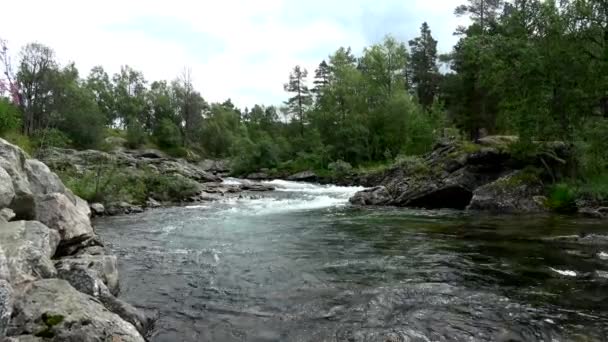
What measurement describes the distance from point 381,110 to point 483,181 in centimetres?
3437

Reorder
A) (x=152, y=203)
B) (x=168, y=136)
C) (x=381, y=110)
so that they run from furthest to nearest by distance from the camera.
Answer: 1. (x=168, y=136)
2. (x=381, y=110)
3. (x=152, y=203)

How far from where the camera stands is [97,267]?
26.7 feet

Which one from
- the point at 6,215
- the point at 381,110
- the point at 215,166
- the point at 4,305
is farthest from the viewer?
the point at 215,166

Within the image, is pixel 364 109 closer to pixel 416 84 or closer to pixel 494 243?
pixel 416 84

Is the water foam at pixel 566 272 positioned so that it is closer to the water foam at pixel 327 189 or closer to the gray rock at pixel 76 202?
the gray rock at pixel 76 202

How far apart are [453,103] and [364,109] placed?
15.7m

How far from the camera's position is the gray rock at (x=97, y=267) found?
284 inches

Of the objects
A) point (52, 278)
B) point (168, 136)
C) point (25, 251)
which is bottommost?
point (52, 278)

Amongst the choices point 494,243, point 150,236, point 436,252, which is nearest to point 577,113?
point 494,243

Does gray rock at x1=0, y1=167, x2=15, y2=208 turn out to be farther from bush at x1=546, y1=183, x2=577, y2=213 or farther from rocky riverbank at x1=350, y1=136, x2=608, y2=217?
bush at x1=546, y1=183, x2=577, y2=213

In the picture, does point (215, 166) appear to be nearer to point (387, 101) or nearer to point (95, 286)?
point (387, 101)

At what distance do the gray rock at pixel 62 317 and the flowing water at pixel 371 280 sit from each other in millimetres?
1139

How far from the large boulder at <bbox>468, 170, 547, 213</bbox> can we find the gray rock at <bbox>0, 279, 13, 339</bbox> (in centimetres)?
2033

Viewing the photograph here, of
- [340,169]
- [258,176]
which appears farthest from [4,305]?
[258,176]
